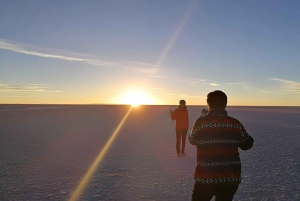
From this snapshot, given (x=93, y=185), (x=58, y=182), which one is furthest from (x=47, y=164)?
(x=93, y=185)

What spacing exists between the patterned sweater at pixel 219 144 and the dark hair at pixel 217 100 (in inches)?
2.3

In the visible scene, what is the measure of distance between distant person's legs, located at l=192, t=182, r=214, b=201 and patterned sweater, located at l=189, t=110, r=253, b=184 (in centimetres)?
5

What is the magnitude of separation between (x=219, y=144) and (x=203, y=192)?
0.52 metres

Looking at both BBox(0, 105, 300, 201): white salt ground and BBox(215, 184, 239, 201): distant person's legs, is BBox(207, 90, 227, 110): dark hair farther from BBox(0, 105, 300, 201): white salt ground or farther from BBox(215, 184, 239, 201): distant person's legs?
BBox(0, 105, 300, 201): white salt ground

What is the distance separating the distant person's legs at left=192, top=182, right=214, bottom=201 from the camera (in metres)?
2.47

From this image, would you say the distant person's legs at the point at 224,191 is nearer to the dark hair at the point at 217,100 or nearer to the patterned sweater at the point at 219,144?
the patterned sweater at the point at 219,144

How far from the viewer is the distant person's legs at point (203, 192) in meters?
2.47

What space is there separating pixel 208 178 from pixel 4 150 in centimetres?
918

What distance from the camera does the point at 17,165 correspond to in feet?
23.4

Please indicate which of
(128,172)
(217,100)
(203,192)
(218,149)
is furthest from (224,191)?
(128,172)

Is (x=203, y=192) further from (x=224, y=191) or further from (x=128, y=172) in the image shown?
(x=128, y=172)

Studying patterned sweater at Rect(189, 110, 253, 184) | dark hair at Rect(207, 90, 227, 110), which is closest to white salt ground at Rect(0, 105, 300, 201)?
patterned sweater at Rect(189, 110, 253, 184)

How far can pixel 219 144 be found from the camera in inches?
94.9

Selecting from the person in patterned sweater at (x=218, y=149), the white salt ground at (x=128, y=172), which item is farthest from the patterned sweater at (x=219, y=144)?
the white salt ground at (x=128, y=172)
